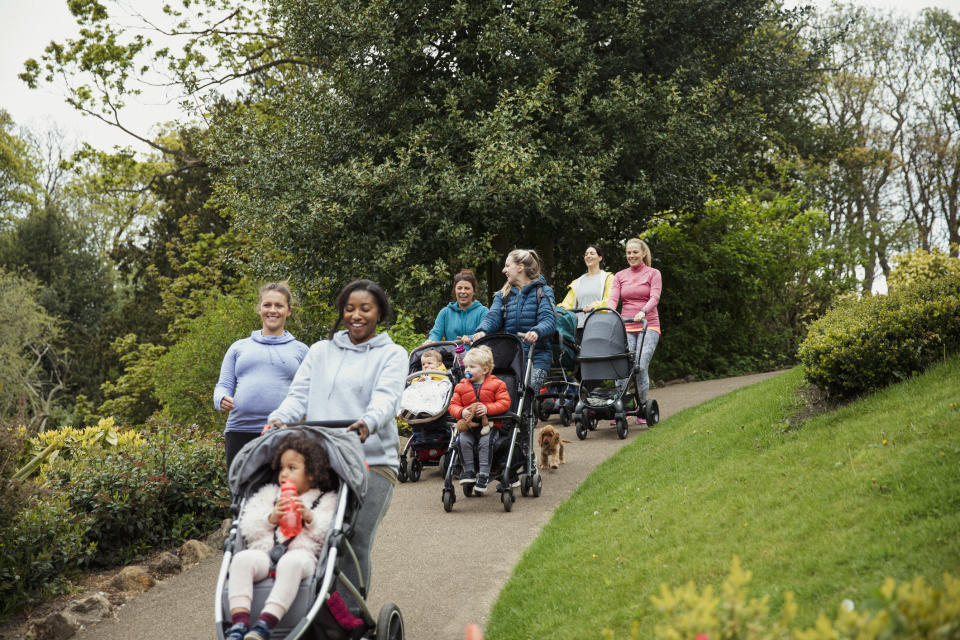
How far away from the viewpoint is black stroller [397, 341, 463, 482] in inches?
332

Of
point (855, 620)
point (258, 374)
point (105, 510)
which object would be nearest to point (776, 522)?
point (855, 620)

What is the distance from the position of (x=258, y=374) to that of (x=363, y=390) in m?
1.84

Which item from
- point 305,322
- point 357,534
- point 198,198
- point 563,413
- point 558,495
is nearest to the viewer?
point 357,534

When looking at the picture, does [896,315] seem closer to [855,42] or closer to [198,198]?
[198,198]

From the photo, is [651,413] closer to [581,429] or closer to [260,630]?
[581,429]

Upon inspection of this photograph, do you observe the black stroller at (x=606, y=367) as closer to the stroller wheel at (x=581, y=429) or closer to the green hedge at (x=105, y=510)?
the stroller wheel at (x=581, y=429)

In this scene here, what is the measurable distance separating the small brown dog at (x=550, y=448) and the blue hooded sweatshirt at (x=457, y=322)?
1.43 m

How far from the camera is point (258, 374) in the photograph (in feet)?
19.4

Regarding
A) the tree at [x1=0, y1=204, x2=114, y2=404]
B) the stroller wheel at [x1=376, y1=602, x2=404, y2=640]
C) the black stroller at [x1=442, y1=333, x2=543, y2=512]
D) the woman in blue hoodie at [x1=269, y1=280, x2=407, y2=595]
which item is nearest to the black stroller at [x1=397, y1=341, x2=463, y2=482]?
the black stroller at [x1=442, y1=333, x2=543, y2=512]

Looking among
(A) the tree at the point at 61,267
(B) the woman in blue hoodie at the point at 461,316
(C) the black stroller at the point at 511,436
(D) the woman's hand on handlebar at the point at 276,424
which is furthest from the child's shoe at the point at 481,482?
(A) the tree at the point at 61,267

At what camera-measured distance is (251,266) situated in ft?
53.9

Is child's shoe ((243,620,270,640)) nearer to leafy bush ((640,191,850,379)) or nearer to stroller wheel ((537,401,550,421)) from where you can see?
stroller wheel ((537,401,550,421))

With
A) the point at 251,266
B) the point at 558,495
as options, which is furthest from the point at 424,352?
the point at 251,266

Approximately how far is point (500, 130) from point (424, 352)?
5.60 metres
